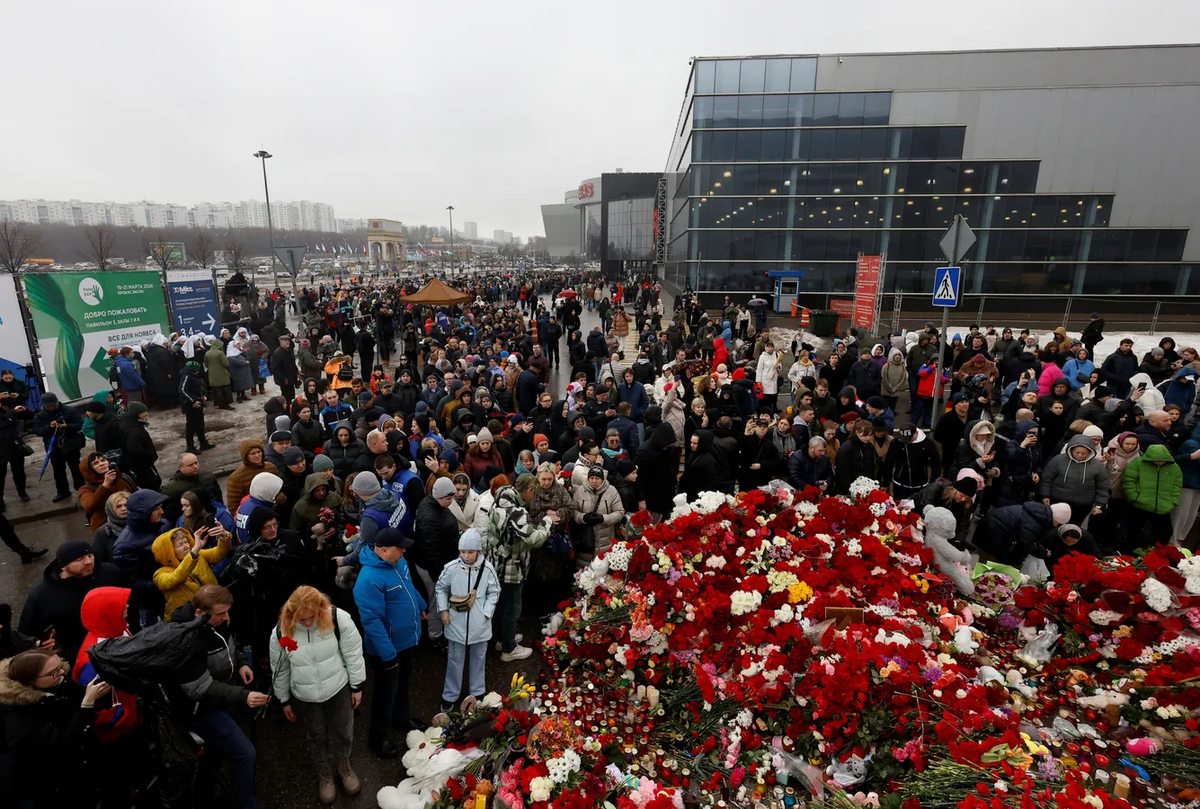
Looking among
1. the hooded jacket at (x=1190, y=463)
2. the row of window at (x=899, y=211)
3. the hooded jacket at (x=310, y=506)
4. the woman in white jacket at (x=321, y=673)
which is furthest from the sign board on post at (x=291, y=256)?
→ the row of window at (x=899, y=211)

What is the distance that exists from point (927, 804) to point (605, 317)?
24.1m

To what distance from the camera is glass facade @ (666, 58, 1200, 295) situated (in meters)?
30.4

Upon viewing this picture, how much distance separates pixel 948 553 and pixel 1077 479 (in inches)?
93.0

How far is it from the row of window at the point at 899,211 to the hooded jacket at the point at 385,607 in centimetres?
3155

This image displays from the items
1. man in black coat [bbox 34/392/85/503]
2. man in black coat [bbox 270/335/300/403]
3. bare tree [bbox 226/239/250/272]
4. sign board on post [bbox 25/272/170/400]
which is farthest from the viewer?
bare tree [bbox 226/239/250/272]

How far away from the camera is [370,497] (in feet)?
17.0

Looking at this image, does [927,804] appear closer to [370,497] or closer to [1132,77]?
[370,497]

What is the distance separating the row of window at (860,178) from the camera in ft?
100

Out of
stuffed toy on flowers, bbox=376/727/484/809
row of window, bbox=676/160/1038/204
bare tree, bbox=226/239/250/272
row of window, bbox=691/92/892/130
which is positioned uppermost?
row of window, bbox=691/92/892/130

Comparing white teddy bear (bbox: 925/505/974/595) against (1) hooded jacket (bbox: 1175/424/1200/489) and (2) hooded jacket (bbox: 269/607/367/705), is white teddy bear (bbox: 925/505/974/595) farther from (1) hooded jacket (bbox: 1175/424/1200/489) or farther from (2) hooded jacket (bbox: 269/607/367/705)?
(2) hooded jacket (bbox: 269/607/367/705)

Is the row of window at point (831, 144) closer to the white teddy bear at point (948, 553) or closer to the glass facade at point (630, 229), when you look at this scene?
the white teddy bear at point (948, 553)

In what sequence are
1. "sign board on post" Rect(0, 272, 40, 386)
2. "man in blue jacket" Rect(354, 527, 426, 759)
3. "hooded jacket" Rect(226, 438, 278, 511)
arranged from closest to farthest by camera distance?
1. "man in blue jacket" Rect(354, 527, 426, 759)
2. "hooded jacket" Rect(226, 438, 278, 511)
3. "sign board on post" Rect(0, 272, 40, 386)

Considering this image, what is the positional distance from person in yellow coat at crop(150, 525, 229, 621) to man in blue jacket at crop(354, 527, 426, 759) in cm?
123

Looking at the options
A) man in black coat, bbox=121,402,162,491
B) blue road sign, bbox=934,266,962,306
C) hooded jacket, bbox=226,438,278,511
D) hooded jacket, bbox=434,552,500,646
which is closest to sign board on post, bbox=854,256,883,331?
blue road sign, bbox=934,266,962,306
